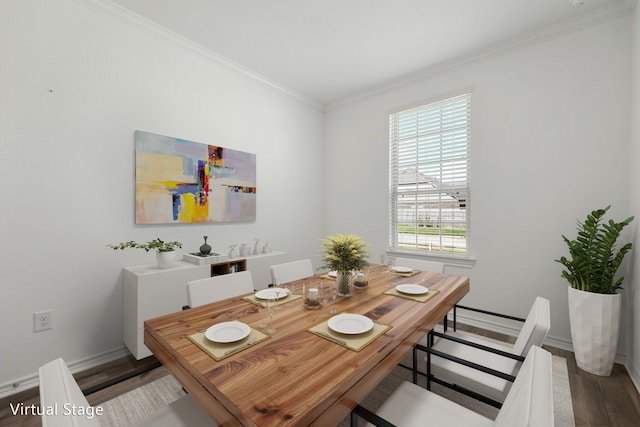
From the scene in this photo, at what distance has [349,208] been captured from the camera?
426 cm

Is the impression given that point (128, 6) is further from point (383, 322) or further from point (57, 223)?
point (383, 322)

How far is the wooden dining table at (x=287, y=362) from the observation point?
0.83m

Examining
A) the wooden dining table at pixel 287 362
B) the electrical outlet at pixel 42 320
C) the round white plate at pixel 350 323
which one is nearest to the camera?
the wooden dining table at pixel 287 362

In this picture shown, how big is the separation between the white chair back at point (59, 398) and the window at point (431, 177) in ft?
11.0

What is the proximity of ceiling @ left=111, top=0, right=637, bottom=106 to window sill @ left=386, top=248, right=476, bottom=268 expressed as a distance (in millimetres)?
2265

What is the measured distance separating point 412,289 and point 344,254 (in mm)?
554

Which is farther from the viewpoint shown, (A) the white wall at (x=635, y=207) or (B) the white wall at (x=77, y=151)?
(A) the white wall at (x=635, y=207)

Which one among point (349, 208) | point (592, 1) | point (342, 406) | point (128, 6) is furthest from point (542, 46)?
point (128, 6)

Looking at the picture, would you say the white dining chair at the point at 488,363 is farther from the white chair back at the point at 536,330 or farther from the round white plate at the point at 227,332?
the round white plate at the point at 227,332

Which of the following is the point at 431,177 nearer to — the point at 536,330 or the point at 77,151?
the point at 536,330

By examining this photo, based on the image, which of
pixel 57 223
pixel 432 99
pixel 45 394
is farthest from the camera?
pixel 432 99

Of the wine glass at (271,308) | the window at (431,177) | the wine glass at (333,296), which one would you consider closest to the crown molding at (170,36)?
the window at (431,177)

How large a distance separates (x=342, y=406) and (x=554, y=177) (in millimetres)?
2969

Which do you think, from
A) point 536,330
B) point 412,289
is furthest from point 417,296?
point 536,330
